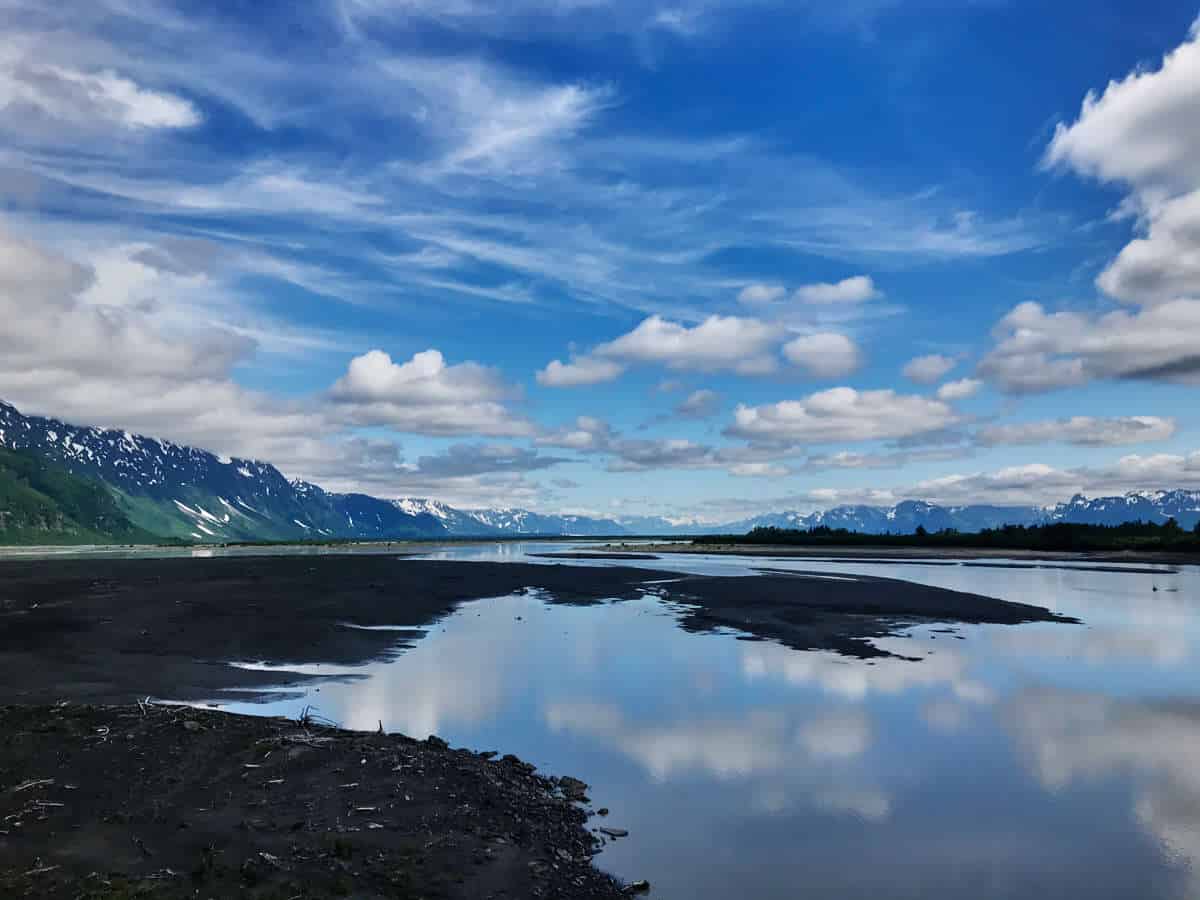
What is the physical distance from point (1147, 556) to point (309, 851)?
135189mm

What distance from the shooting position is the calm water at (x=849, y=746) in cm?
1231

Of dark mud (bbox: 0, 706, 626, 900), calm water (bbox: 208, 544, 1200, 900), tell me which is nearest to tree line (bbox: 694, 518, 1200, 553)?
calm water (bbox: 208, 544, 1200, 900)

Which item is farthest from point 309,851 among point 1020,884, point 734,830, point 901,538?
point 901,538

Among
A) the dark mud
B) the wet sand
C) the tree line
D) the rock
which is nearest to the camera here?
the dark mud

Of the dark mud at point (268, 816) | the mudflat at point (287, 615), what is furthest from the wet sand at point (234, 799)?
the mudflat at point (287, 615)

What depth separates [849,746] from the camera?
18.9 m

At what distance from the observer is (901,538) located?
18438 centimetres

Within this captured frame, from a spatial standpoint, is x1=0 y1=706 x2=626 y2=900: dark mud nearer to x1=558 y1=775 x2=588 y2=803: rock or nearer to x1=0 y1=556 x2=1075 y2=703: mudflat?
x1=558 y1=775 x2=588 y2=803: rock

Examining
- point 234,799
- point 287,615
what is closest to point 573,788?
point 234,799

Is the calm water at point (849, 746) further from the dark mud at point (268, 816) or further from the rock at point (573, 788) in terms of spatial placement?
the dark mud at point (268, 816)

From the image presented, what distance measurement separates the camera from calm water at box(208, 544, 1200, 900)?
12.3 metres

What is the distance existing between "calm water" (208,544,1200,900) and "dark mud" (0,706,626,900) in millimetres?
1752

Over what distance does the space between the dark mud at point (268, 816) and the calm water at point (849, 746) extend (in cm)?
175

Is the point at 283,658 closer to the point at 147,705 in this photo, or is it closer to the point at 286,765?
the point at 147,705
